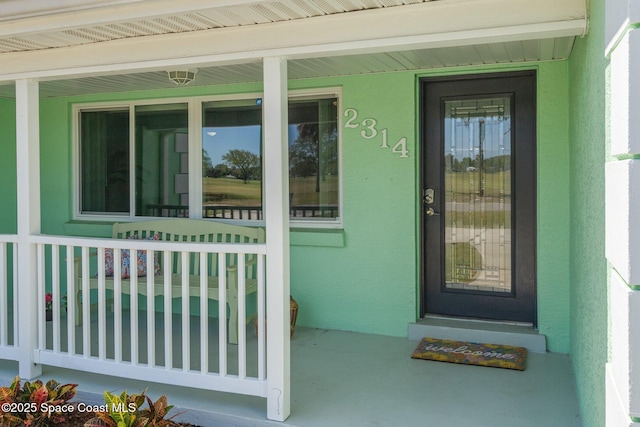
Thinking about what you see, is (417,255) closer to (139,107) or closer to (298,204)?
(298,204)

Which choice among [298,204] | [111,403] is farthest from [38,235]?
[298,204]

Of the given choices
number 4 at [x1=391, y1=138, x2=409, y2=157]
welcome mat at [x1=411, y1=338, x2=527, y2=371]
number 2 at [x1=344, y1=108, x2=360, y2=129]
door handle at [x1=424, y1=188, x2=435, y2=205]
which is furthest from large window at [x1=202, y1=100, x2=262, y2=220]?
welcome mat at [x1=411, y1=338, x2=527, y2=371]

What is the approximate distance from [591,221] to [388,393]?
1655mm

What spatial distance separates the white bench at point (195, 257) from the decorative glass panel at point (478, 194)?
1645mm

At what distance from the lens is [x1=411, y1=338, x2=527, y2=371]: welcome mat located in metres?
3.97

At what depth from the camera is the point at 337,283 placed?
16.1ft

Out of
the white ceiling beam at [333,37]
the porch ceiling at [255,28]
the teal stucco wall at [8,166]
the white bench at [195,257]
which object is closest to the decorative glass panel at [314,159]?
the white bench at [195,257]

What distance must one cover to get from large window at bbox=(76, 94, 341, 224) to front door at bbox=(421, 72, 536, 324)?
0.85 meters

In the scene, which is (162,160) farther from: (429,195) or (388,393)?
(388,393)

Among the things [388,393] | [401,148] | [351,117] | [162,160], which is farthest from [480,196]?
[162,160]

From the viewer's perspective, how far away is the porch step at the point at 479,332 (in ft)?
14.0

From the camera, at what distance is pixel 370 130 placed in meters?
4.71

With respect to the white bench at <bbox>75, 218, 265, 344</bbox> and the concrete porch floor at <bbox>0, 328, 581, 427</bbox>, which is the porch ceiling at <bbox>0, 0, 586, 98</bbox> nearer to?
the white bench at <bbox>75, 218, 265, 344</bbox>

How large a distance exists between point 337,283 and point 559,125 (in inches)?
85.5
